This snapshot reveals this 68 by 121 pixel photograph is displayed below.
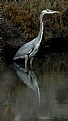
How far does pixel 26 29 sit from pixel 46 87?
6.82 metres

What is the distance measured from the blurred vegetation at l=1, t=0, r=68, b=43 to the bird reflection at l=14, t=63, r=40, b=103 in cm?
250

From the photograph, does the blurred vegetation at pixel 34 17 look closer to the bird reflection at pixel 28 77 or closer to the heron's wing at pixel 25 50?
the heron's wing at pixel 25 50

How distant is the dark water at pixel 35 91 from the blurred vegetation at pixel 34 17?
6.22ft

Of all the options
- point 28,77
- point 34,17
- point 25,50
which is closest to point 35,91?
point 28,77

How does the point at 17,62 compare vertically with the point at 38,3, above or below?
below

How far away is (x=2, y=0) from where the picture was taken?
2072 centimetres

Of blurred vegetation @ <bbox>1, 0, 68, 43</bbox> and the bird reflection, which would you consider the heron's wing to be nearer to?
the bird reflection

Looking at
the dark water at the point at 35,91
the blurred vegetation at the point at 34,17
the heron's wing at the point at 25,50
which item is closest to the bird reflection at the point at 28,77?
the dark water at the point at 35,91

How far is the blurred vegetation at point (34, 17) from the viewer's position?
63.5 feet

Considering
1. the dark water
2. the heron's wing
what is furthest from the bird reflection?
the heron's wing

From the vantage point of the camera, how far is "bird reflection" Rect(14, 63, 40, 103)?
13.0m

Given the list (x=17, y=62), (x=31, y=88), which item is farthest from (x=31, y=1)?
(x=31, y=88)

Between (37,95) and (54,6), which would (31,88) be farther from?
(54,6)

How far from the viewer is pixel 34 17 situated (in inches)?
799
